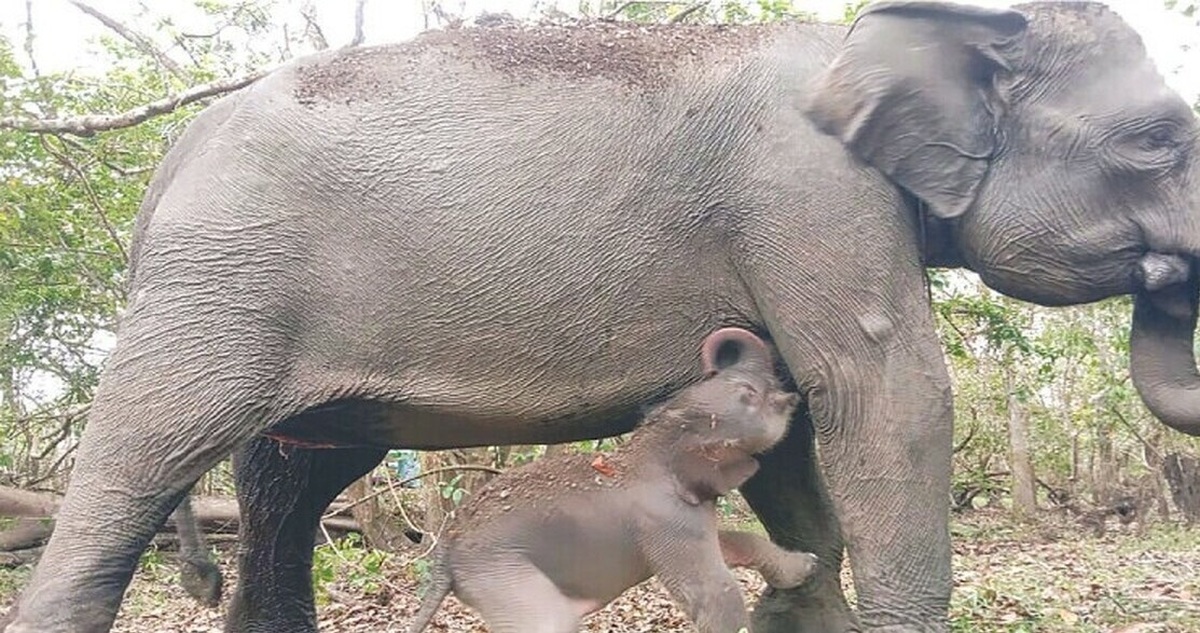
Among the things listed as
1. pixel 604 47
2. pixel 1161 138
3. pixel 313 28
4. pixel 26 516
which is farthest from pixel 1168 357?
pixel 26 516

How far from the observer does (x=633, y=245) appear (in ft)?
9.93

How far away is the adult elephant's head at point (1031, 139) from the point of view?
10.00 ft

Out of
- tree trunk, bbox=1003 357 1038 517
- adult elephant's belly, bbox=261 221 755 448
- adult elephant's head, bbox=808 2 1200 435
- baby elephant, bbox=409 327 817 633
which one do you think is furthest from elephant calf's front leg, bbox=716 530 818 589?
tree trunk, bbox=1003 357 1038 517

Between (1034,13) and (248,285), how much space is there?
202cm

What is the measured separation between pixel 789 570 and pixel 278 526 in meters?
1.55

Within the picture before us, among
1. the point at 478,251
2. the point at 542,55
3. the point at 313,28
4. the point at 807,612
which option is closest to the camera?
the point at 478,251

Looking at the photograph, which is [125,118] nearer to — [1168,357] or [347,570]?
[347,570]

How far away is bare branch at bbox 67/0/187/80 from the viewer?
28.9ft

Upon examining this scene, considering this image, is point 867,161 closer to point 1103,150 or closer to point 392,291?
point 1103,150

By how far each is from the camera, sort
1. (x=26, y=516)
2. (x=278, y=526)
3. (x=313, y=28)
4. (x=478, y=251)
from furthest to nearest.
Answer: (x=26, y=516), (x=313, y=28), (x=278, y=526), (x=478, y=251)

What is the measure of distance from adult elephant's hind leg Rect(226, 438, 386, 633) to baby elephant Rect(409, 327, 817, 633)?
2.98 ft

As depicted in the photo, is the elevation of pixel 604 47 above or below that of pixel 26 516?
above

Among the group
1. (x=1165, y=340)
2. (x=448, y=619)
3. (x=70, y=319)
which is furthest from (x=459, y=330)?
(x=70, y=319)

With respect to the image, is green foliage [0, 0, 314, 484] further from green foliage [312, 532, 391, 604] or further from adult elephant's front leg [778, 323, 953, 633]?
adult elephant's front leg [778, 323, 953, 633]
